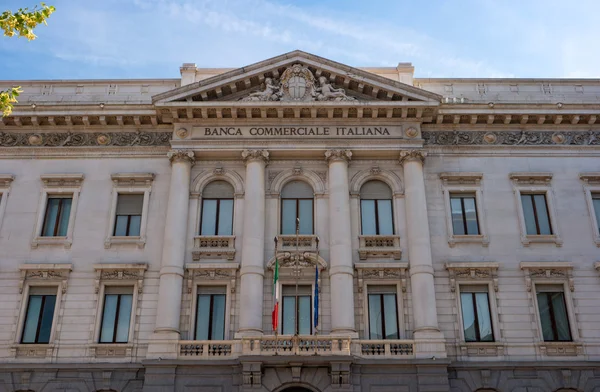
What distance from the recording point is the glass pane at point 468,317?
23875 millimetres

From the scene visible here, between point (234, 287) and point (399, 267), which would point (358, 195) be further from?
point (234, 287)

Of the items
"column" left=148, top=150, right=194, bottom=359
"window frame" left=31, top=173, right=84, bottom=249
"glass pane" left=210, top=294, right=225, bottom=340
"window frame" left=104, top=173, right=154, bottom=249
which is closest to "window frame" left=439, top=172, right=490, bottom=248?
"glass pane" left=210, top=294, right=225, bottom=340

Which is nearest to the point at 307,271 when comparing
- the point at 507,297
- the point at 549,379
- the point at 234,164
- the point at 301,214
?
the point at 301,214

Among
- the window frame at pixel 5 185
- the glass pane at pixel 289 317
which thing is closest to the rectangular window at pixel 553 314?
the glass pane at pixel 289 317

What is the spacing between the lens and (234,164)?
26906 mm

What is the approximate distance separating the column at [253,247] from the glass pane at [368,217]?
4.32m

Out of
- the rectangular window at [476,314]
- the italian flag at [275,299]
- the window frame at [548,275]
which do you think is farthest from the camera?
the window frame at [548,275]

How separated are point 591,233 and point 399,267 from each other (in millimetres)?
8391

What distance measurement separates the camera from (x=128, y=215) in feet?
85.8

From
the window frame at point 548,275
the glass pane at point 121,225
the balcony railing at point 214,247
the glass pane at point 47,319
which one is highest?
the glass pane at point 121,225

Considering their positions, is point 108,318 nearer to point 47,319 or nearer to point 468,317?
point 47,319

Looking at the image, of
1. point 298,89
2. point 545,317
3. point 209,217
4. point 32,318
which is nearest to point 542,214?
point 545,317

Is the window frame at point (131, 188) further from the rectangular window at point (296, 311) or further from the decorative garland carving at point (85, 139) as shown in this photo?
the rectangular window at point (296, 311)

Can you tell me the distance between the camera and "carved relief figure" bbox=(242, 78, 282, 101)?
88.6ft
